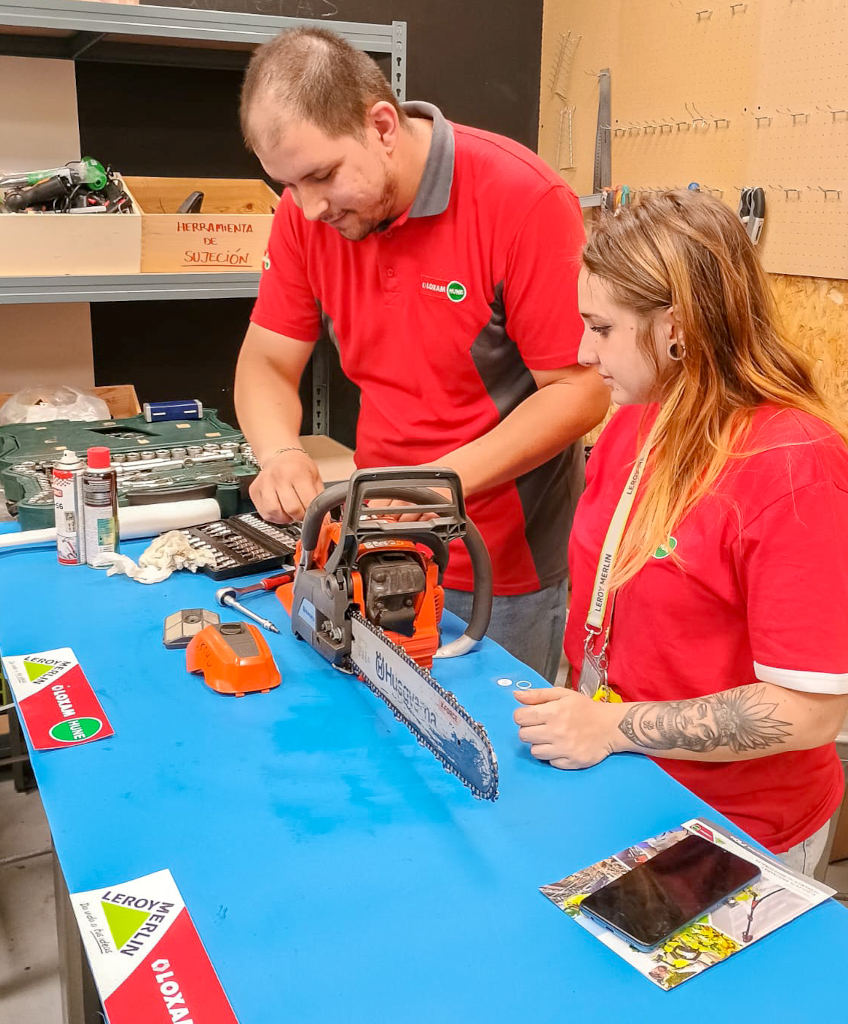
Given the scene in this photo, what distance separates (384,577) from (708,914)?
24.4 inches

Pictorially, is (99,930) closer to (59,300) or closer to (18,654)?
(18,654)

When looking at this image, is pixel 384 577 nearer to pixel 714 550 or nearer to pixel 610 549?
pixel 610 549

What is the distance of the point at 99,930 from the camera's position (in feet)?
3.00

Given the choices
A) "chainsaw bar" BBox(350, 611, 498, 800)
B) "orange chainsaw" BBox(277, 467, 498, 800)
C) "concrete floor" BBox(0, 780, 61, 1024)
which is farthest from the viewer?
"concrete floor" BBox(0, 780, 61, 1024)

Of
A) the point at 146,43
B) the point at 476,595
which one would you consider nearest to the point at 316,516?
the point at 476,595

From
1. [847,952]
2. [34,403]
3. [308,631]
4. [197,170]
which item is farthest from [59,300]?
[847,952]

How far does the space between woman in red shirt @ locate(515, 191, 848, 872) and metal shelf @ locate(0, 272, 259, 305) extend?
5.25 ft

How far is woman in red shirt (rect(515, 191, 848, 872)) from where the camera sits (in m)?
1.13

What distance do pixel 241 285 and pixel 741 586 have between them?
1906mm

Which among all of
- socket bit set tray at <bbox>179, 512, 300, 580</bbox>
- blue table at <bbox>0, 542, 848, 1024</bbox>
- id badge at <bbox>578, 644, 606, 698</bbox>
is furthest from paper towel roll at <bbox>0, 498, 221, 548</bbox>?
id badge at <bbox>578, 644, 606, 698</bbox>

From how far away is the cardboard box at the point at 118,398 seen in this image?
2814 mm

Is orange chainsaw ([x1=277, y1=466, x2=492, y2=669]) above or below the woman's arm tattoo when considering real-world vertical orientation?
above

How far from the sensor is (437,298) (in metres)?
1.74

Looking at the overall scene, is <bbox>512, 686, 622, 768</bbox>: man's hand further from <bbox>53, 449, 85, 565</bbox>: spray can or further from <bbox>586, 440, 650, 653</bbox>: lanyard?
<bbox>53, 449, 85, 565</bbox>: spray can
